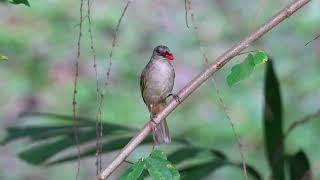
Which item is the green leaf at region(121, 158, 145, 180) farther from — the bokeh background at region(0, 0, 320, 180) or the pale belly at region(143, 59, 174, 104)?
the bokeh background at region(0, 0, 320, 180)

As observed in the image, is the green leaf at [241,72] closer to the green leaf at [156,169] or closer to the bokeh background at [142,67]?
the green leaf at [156,169]

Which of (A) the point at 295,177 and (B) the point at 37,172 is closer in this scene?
(A) the point at 295,177

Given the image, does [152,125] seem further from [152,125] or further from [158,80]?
[158,80]

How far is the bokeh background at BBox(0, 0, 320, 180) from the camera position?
639 cm

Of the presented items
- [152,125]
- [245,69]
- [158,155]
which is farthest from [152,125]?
[245,69]

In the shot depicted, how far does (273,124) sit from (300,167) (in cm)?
20

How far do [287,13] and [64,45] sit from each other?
505cm

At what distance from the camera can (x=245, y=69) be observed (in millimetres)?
2346

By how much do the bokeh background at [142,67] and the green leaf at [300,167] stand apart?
243 cm

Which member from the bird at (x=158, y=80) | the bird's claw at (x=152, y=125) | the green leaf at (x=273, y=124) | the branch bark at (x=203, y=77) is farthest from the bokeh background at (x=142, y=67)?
the branch bark at (x=203, y=77)

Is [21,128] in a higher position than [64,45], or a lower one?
lower

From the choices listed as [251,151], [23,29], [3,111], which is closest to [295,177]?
[251,151]

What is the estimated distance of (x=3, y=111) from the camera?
8.16 metres

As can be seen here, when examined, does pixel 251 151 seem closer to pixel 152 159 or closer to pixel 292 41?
pixel 292 41
